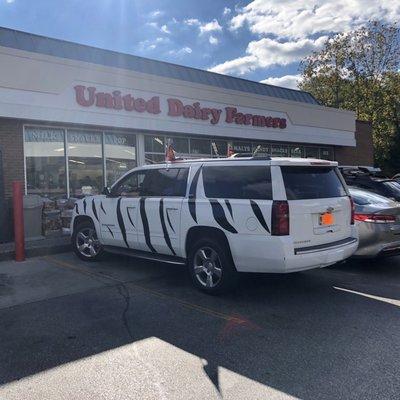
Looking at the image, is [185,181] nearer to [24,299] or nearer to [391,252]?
[24,299]

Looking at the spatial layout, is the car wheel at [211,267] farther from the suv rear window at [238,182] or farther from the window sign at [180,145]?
the window sign at [180,145]

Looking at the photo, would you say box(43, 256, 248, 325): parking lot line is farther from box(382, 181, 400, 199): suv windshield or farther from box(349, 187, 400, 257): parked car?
box(382, 181, 400, 199): suv windshield

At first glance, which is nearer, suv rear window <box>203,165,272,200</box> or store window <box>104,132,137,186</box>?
suv rear window <box>203,165,272,200</box>

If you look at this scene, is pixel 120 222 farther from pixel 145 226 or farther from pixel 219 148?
pixel 219 148

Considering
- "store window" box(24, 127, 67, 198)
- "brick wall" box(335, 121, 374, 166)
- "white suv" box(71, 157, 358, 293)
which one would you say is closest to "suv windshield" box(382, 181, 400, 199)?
"white suv" box(71, 157, 358, 293)

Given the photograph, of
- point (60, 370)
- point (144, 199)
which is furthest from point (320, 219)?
point (60, 370)

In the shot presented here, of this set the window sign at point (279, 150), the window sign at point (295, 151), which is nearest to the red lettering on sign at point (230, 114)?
the window sign at point (279, 150)

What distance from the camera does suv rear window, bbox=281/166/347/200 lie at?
5.84 m

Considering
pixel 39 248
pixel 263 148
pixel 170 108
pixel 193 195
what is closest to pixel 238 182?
pixel 193 195

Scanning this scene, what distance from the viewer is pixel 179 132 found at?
15.8 m

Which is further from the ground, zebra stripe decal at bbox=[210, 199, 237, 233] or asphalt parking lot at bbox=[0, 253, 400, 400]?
zebra stripe decal at bbox=[210, 199, 237, 233]

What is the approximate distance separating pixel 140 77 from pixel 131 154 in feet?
8.14

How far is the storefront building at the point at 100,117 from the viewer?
11906 mm

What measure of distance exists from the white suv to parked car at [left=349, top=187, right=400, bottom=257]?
119 cm
